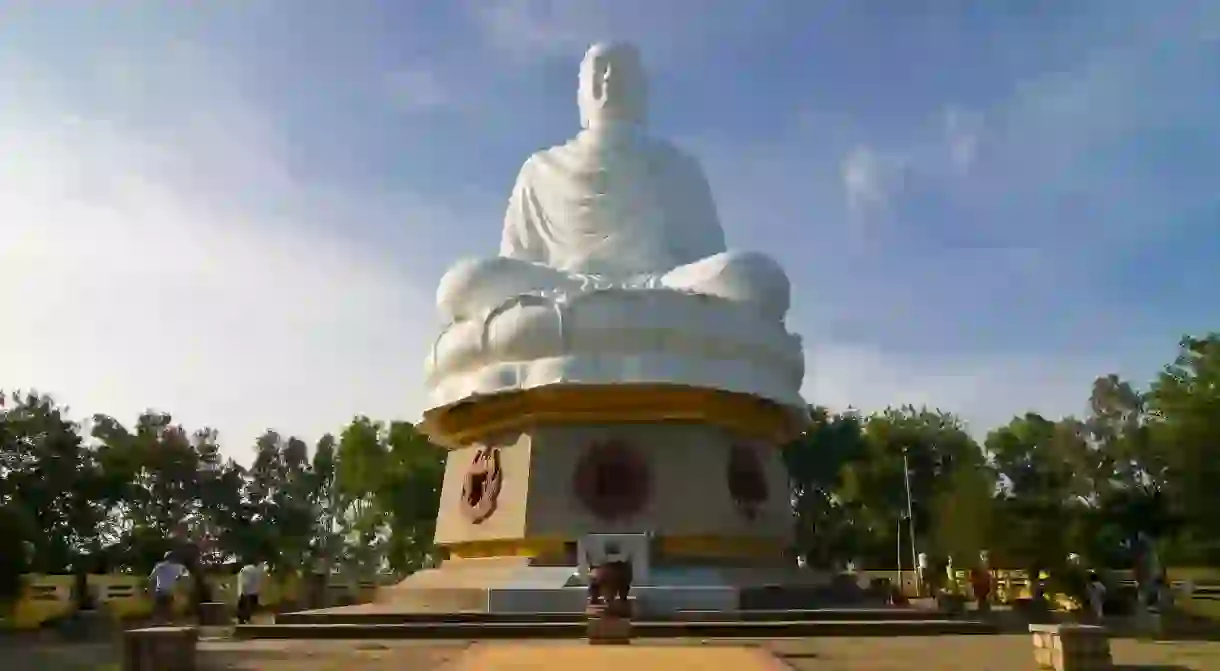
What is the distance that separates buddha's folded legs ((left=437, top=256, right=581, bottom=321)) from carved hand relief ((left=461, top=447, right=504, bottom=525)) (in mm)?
1879

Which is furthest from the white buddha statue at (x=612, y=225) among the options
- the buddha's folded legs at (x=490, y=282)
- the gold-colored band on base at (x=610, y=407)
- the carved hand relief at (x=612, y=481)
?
the carved hand relief at (x=612, y=481)

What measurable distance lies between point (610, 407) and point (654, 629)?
11.9 ft

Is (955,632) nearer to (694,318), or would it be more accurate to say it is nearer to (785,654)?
(785,654)

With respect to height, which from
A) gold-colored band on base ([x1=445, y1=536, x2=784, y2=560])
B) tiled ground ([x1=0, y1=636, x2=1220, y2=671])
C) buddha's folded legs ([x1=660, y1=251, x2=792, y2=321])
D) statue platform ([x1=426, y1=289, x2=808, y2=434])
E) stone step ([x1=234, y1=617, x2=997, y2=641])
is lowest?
tiled ground ([x1=0, y1=636, x2=1220, y2=671])

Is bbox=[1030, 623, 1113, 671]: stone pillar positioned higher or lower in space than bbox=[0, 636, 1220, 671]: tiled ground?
higher

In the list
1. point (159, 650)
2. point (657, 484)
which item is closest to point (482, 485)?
point (657, 484)

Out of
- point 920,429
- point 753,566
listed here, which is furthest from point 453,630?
point 920,429

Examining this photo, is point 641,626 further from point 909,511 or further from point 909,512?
point 909,512

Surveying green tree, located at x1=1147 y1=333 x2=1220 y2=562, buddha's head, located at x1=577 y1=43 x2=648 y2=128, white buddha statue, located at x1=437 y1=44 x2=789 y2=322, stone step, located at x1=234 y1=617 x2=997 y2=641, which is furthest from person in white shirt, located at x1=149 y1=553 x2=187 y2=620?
green tree, located at x1=1147 y1=333 x2=1220 y2=562

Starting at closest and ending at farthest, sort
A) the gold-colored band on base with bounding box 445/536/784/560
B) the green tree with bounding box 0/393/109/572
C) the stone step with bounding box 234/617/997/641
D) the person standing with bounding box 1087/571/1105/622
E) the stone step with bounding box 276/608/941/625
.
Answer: the stone step with bounding box 234/617/997/641, the stone step with bounding box 276/608/941/625, the gold-colored band on base with bounding box 445/536/784/560, the person standing with bounding box 1087/571/1105/622, the green tree with bounding box 0/393/109/572

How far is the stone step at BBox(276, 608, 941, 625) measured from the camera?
11148 mm

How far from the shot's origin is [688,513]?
13398 millimetres

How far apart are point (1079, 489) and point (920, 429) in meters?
5.88

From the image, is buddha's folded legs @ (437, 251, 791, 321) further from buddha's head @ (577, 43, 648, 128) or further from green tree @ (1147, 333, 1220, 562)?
green tree @ (1147, 333, 1220, 562)
